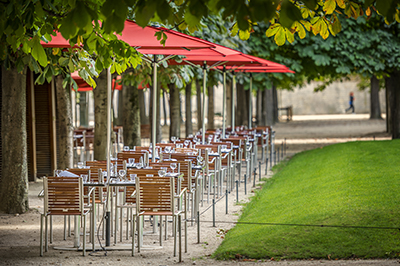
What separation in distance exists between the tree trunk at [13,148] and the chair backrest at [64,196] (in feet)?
9.89

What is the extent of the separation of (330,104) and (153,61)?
51.6m

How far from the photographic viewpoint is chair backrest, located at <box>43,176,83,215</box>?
277 inches

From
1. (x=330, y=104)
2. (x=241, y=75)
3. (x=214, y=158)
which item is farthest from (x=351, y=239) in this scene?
(x=330, y=104)

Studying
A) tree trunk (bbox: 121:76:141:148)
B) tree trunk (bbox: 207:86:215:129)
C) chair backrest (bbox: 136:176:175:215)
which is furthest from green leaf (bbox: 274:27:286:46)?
tree trunk (bbox: 207:86:215:129)

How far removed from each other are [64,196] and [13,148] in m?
3.24

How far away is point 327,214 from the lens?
26.9 feet

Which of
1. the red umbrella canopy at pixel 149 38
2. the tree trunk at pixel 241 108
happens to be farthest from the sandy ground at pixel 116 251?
the tree trunk at pixel 241 108

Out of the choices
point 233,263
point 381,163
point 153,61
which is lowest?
point 233,263

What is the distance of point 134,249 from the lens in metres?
7.16

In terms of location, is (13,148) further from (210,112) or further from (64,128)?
(210,112)

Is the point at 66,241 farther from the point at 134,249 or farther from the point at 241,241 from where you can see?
the point at 241,241

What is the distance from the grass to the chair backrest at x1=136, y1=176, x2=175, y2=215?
2.82 feet

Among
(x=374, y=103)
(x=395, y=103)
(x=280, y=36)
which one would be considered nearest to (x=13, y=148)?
(x=280, y=36)

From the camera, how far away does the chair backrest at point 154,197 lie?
6.96m
